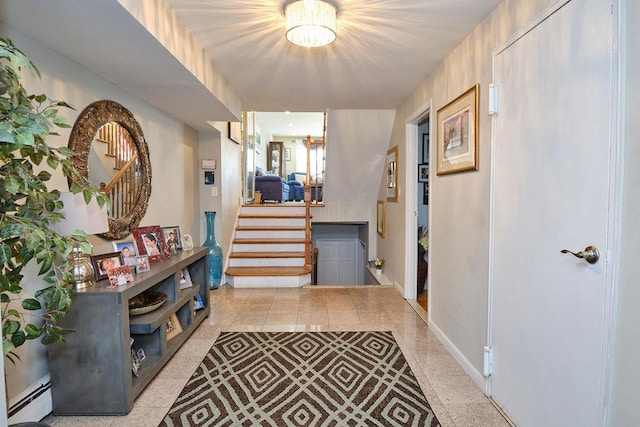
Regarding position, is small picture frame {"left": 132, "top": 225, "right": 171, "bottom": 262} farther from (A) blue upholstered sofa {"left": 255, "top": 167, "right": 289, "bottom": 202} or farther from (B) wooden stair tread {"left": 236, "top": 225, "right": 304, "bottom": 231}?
(A) blue upholstered sofa {"left": 255, "top": 167, "right": 289, "bottom": 202}

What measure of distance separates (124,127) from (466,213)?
8.66 feet

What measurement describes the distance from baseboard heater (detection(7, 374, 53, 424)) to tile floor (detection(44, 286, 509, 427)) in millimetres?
62

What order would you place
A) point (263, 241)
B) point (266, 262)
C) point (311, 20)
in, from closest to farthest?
point (311, 20), point (266, 262), point (263, 241)

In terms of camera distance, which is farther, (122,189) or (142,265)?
(122,189)

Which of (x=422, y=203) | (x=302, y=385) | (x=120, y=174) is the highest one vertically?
(x=120, y=174)

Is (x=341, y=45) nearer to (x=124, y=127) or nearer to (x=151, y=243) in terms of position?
(x=124, y=127)

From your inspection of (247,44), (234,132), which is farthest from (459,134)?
(234,132)

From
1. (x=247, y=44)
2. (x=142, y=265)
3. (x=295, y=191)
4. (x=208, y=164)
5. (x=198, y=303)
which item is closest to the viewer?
(x=142, y=265)

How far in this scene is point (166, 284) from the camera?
2.61m

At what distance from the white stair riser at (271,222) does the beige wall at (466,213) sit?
9.66 ft

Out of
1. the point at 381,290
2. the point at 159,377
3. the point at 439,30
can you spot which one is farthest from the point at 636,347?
the point at 381,290

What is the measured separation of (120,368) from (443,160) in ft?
8.52

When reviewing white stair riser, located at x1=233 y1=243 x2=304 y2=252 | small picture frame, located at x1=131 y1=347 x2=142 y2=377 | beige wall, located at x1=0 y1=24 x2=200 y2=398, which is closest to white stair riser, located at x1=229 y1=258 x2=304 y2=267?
white stair riser, located at x1=233 y1=243 x2=304 y2=252

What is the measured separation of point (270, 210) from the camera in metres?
5.80
